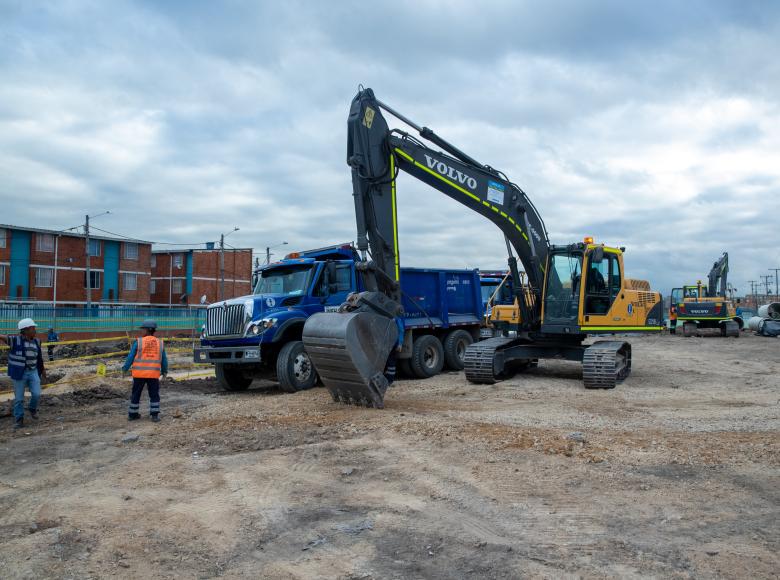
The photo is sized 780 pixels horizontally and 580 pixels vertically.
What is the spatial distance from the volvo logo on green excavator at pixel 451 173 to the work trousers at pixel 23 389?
23.7ft

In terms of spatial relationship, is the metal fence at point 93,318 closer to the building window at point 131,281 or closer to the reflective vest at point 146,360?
the reflective vest at point 146,360

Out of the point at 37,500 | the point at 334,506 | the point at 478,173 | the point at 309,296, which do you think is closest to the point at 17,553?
the point at 37,500

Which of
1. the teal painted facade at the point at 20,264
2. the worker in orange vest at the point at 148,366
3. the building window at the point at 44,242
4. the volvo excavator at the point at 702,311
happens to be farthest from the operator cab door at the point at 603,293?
the building window at the point at 44,242

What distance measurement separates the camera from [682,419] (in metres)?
9.27

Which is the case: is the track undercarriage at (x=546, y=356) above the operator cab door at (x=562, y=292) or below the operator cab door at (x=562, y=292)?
below

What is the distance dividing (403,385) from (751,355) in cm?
1468

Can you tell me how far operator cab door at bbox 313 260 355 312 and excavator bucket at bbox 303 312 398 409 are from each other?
3.85m

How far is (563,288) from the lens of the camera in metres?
13.8

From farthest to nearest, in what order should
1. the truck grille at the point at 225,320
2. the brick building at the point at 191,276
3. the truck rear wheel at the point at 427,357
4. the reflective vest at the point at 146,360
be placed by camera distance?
the brick building at the point at 191,276, the truck rear wheel at the point at 427,357, the truck grille at the point at 225,320, the reflective vest at the point at 146,360

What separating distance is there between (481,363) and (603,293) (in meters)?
2.83

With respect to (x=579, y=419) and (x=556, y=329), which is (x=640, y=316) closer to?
(x=556, y=329)

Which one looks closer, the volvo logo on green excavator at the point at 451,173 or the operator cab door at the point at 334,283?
the volvo logo on green excavator at the point at 451,173

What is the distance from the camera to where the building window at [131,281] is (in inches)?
2148

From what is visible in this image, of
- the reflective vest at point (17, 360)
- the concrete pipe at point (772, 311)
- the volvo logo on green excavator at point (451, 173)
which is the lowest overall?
the reflective vest at point (17, 360)
